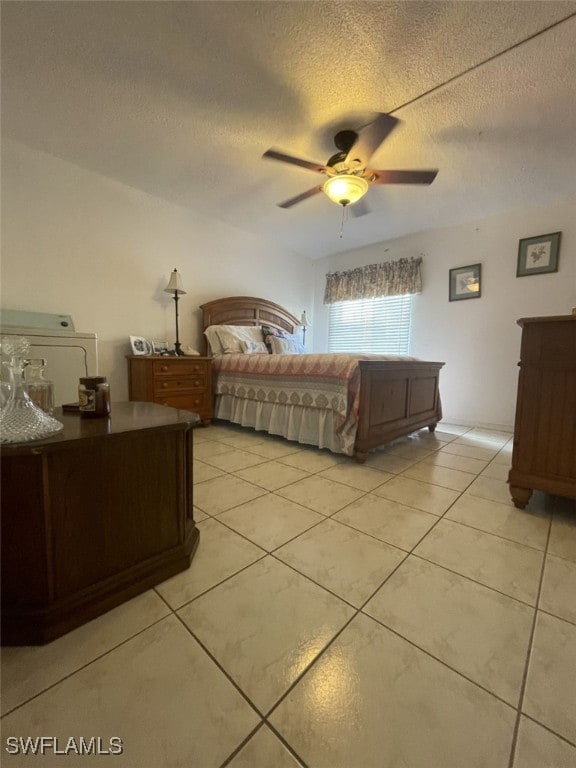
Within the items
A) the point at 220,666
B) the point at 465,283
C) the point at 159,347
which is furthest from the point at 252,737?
the point at 465,283

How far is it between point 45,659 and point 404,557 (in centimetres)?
111

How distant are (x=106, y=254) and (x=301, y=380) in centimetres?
223

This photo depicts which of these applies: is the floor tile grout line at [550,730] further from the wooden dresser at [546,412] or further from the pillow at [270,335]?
the pillow at [270,335]

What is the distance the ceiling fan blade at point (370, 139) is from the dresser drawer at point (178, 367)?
2151 mm

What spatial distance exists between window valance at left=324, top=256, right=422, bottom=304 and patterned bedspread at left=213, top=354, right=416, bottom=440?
1825mm

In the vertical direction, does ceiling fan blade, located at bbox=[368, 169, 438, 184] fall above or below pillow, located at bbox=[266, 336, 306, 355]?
above

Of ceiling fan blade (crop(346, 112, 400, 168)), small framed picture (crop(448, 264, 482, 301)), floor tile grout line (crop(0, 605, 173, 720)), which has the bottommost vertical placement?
floor tile grout line (crop(0, 605, 173, 720))

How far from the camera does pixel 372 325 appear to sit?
4445mm

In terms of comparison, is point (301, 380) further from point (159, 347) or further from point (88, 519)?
point (88, 519)

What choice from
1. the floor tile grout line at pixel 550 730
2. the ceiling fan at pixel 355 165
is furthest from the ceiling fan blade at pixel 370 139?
the floor tile grout line at pixel 550 730

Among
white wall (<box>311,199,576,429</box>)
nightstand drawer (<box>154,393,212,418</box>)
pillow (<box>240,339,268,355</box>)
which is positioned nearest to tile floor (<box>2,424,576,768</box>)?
nightstand drawer (<box>154,393,212,418</box>)

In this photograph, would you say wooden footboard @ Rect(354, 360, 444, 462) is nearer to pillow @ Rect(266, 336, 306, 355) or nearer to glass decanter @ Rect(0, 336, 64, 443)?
pillow @ Rect(266, 336, 306, 355)

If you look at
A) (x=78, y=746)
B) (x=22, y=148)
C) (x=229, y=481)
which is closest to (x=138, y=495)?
(x=78, y=746)

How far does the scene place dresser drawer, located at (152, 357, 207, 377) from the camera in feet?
9.17
